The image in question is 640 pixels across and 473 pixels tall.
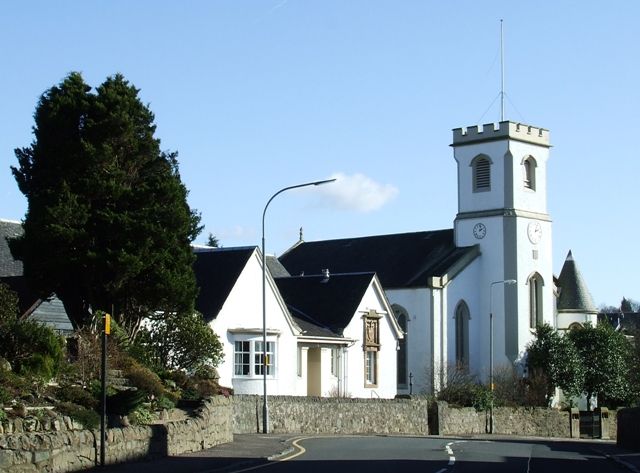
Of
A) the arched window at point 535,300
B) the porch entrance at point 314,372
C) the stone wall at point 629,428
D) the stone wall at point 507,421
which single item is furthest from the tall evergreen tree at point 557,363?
the stone wall at point 629,428

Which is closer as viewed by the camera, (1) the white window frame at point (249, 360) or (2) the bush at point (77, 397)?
(2) the bush at point (77, 397)

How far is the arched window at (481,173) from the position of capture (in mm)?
77312

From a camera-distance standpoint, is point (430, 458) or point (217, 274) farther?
point (217, 274)

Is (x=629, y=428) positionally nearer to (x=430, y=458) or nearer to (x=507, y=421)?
(x=430, y=458)

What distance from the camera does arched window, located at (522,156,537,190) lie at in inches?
3078

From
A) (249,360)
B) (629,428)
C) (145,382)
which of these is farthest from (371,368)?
(145,382)

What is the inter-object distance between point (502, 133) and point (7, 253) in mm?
38467

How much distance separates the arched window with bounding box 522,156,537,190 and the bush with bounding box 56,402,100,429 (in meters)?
56.1

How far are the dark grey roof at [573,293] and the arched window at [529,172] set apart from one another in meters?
9.34

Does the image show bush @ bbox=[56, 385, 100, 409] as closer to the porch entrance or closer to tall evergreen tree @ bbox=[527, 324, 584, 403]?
the porch entrance

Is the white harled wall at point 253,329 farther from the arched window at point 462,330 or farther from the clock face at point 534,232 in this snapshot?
the clock face at point 534,232

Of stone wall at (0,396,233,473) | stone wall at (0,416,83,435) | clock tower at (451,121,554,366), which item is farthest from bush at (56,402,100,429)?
clock tower at (451,121,554,366)

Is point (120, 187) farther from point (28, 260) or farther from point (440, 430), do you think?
point (440, 430)

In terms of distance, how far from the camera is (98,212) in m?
37.6
